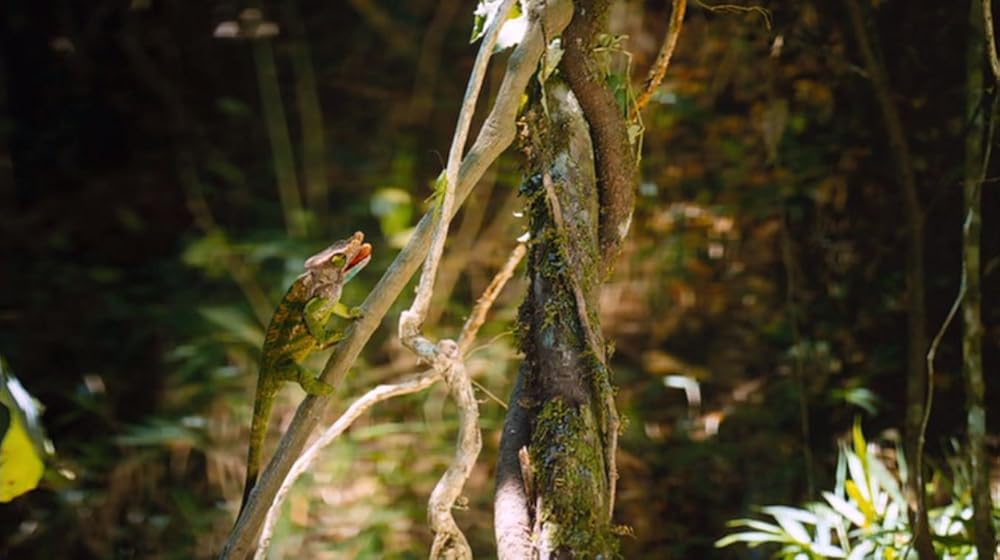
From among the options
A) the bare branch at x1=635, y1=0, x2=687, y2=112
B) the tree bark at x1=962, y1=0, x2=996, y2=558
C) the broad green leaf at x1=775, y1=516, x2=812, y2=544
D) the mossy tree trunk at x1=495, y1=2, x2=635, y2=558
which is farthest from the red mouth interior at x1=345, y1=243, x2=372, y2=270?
the broad green leaf at x1=775, y1=516, x2=812, y2=544

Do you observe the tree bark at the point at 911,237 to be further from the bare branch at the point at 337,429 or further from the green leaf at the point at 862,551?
the bare branch at the point at 337,429

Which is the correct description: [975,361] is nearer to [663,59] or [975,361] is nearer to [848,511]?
[848,511]

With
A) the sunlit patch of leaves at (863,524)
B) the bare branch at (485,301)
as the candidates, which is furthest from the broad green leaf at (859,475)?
the bare branch at (485,301)

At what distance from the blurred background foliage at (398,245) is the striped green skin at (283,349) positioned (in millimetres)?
1391

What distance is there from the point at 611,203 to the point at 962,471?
5.30ft

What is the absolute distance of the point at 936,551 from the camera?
7.51 ft

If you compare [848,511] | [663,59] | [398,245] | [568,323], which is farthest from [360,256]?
[398,245]

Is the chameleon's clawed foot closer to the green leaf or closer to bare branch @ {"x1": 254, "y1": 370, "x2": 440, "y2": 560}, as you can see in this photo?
bare branch @ {"x1": 254, "y1": 370, "x2": 440, "y2": 560}

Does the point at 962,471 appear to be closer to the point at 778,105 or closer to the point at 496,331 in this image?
the point at 778,105

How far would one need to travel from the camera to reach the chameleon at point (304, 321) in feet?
5.62

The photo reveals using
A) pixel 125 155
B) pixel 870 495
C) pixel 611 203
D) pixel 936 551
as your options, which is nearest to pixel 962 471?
pixel 870 495

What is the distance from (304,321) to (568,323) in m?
0.51

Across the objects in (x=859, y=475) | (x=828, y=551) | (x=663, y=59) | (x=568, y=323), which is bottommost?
(x=828, y=551)

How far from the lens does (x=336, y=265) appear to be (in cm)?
173
